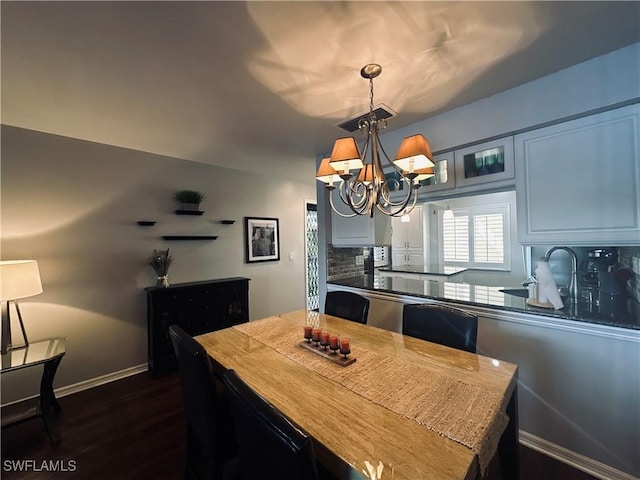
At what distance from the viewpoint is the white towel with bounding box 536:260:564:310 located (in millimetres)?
1723

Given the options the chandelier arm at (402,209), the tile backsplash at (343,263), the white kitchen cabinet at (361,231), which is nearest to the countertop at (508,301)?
the tile backsplash at (343,263)

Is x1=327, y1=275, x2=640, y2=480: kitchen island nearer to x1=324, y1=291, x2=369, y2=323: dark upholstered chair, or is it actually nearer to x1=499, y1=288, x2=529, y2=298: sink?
x1=499, y1=288, x2=529, y2=298: sink

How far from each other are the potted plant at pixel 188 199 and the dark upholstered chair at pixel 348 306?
2010mm

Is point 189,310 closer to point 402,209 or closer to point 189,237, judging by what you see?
point 189,237

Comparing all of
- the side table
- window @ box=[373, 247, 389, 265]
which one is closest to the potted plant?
the side table

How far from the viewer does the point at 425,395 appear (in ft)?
3.58

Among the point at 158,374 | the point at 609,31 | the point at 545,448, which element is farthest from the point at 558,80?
the point at 158,374

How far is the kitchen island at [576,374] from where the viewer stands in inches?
58.2

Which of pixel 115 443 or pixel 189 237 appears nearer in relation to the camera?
pixel 115 443

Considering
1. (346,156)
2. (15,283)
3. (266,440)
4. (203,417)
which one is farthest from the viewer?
(15,283)

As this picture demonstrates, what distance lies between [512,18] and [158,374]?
3888 millimetres

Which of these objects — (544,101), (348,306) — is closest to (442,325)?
(348,306)

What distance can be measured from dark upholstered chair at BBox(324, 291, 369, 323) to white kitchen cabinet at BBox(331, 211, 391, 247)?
80 cm

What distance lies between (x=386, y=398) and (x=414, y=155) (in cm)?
111
